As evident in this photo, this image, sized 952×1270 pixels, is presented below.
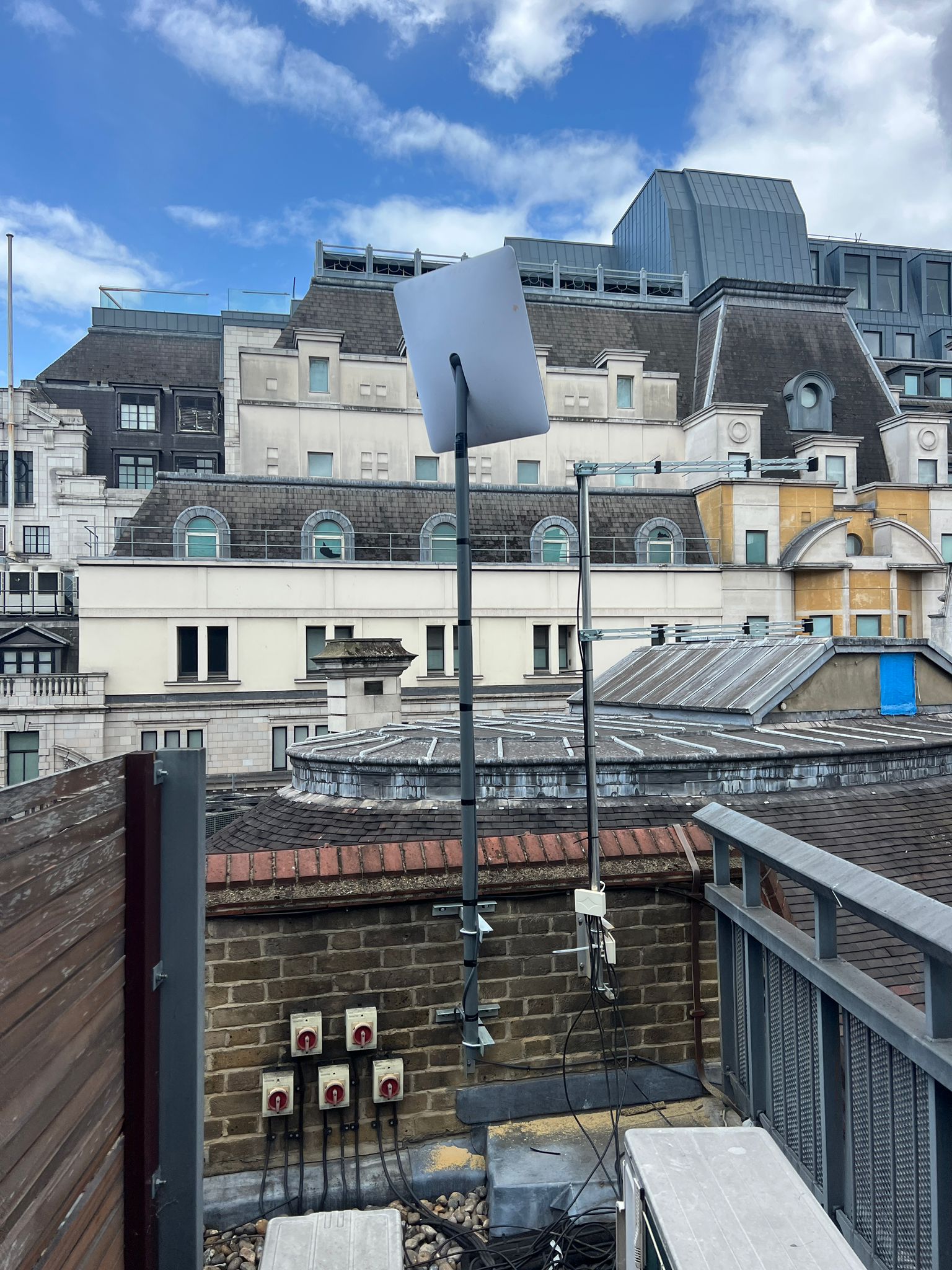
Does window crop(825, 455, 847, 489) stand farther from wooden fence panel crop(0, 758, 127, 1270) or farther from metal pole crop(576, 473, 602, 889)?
wooden fence panel crop(0, 758, 127, 1270)

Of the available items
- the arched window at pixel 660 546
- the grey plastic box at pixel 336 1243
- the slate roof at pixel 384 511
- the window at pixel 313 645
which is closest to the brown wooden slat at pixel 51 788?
the grey plastic box at pixel 336 1243

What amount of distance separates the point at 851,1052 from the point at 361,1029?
3599mm

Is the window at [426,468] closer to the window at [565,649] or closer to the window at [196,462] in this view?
the window at [565,649]

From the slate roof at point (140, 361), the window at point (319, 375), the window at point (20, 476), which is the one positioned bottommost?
the window at point (20, 476)

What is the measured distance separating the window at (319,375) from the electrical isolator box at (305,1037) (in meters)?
35.1

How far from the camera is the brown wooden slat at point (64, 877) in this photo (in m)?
2.34

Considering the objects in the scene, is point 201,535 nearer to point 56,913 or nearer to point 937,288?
point 56,913

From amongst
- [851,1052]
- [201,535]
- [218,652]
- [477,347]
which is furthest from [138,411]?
[851,1052]

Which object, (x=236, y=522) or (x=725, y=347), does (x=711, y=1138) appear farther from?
(x=725, y=347)

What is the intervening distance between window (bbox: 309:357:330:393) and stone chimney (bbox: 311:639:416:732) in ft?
70.7

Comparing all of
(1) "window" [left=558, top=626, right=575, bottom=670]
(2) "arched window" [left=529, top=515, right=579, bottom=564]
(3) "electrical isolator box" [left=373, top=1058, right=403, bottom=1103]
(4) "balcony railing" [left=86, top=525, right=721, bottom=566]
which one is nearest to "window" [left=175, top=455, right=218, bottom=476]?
(4) "balcony railing" [left=86, top=525, right=721, bottom=566]

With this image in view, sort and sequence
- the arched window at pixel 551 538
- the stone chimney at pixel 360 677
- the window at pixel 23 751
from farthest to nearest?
the arched window at pixel 551 538
the window at pixel 23 751
the stone chimney at pixel 360 677

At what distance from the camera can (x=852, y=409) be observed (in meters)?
43.0

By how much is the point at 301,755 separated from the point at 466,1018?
720 cm
